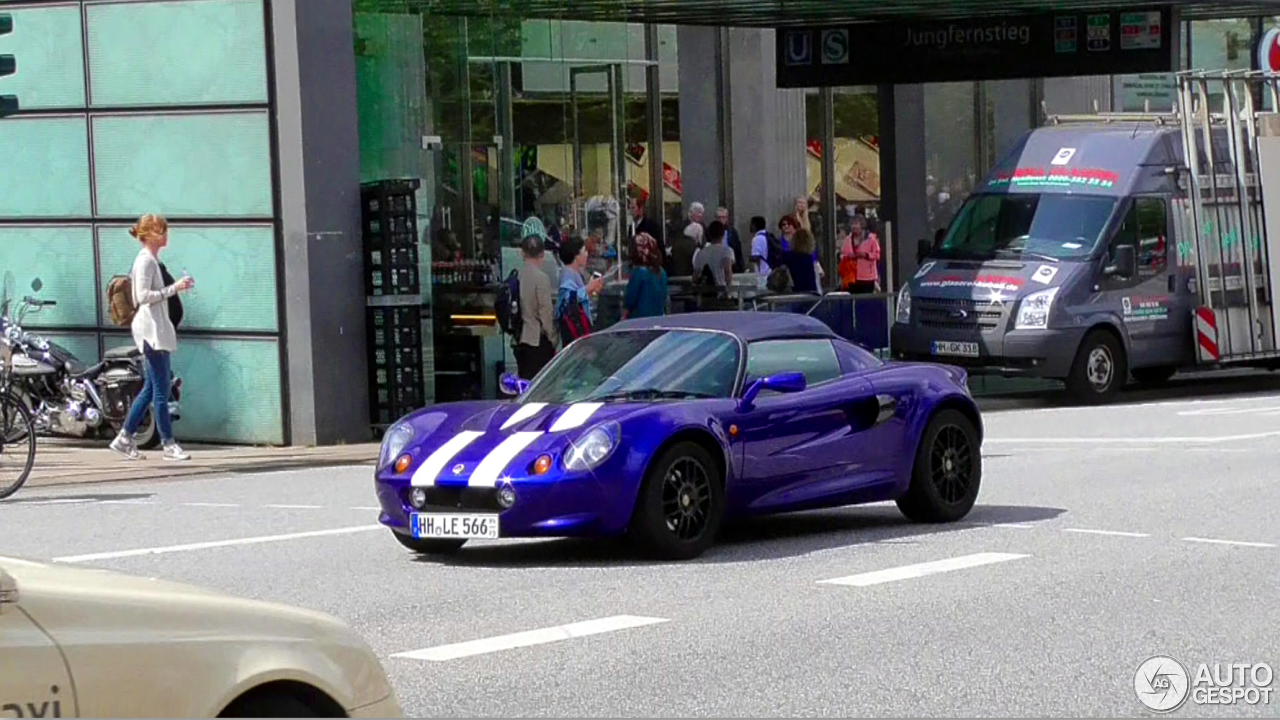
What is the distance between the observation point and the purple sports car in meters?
11.0

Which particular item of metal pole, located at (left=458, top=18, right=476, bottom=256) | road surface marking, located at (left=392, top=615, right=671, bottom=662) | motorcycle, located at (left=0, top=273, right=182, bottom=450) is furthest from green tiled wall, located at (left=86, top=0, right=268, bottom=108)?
road surface marking, located at (left=392, top=615, right=671, bottom=662)

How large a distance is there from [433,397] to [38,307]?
3.74 m

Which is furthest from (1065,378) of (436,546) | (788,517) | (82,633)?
(82,633)

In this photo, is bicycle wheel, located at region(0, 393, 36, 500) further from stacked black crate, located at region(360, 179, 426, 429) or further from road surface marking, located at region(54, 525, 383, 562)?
stacked black crate, located at region(360, 179, 426, 429)

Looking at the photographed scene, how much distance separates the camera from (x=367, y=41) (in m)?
20.0

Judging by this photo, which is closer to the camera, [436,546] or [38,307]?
[436,546]

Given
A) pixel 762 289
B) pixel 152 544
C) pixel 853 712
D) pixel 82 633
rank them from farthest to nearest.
Answer: pixel 762 289, pixel 152 544, pixel 853 712, pixel 82 633

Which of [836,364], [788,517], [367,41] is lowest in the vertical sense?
[788,517]

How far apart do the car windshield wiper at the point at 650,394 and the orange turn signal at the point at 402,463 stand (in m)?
1.00

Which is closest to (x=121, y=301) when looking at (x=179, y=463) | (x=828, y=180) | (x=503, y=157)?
(x=179, y=463)

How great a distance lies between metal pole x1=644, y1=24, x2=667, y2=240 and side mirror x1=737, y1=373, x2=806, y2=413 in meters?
19.9

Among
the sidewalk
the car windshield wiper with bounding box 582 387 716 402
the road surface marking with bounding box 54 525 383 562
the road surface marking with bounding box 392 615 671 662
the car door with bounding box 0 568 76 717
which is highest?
the car windshield wiper with bounding box 582 387 716 402

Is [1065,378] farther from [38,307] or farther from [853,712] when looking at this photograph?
[853,712]

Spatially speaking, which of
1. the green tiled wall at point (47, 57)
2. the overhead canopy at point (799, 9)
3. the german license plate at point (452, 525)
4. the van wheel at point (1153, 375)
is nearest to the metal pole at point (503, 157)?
the overhead canopy at point (799, 9)
